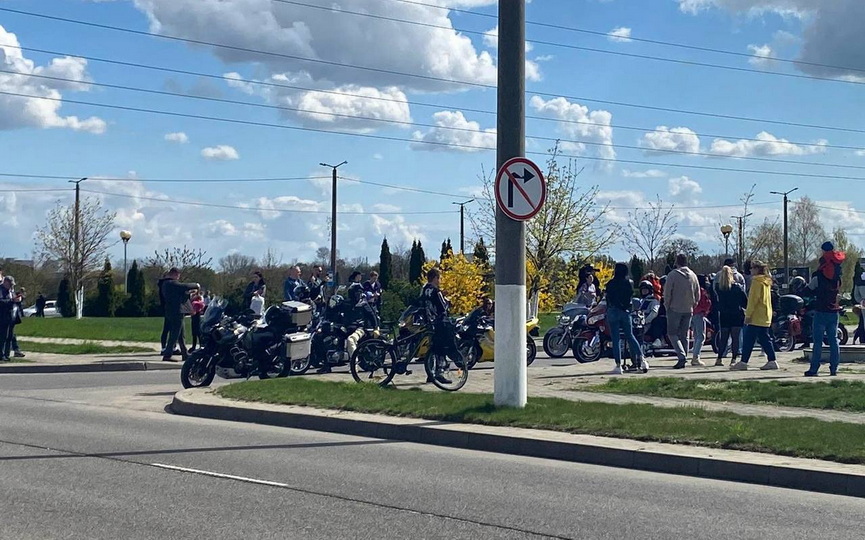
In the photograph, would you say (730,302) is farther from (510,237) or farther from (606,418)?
(606,418)

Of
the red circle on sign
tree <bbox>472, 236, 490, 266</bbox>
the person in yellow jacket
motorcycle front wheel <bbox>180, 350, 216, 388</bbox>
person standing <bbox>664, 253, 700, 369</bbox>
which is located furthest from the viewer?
tree <bbox>472, 236, 490, 266</bbox>

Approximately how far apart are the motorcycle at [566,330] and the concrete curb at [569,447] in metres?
8.81

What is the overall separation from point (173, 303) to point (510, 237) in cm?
1199

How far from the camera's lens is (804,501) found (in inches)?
333

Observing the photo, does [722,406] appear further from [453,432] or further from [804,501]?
[804,501]

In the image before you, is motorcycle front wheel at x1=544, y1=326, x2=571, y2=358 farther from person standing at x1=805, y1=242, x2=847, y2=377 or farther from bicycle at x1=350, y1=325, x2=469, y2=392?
person standing at x1=805, y1=242, x2=847, y2=377

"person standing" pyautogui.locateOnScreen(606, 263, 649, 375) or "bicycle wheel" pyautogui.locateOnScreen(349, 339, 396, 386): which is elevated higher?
"person standing" pyautogui.locateOnScreen(606, 263, 649, 375)

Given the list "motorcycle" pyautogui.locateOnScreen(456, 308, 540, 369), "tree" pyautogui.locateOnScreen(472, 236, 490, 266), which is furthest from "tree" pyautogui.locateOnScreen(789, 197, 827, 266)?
"motorcycle" pyautogui.locateOnScreen(456, 308, 540, 369)

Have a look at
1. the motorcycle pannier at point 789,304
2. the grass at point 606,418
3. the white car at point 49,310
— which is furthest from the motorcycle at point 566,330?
the white car at point 49,310

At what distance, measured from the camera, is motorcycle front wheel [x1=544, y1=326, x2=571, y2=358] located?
21.6 m

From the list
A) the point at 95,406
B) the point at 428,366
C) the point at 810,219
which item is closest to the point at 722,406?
the point at 428,366

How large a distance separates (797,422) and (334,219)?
3929 centimetres

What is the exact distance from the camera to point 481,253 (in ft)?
162

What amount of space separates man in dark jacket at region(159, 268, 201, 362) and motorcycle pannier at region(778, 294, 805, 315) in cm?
1299
